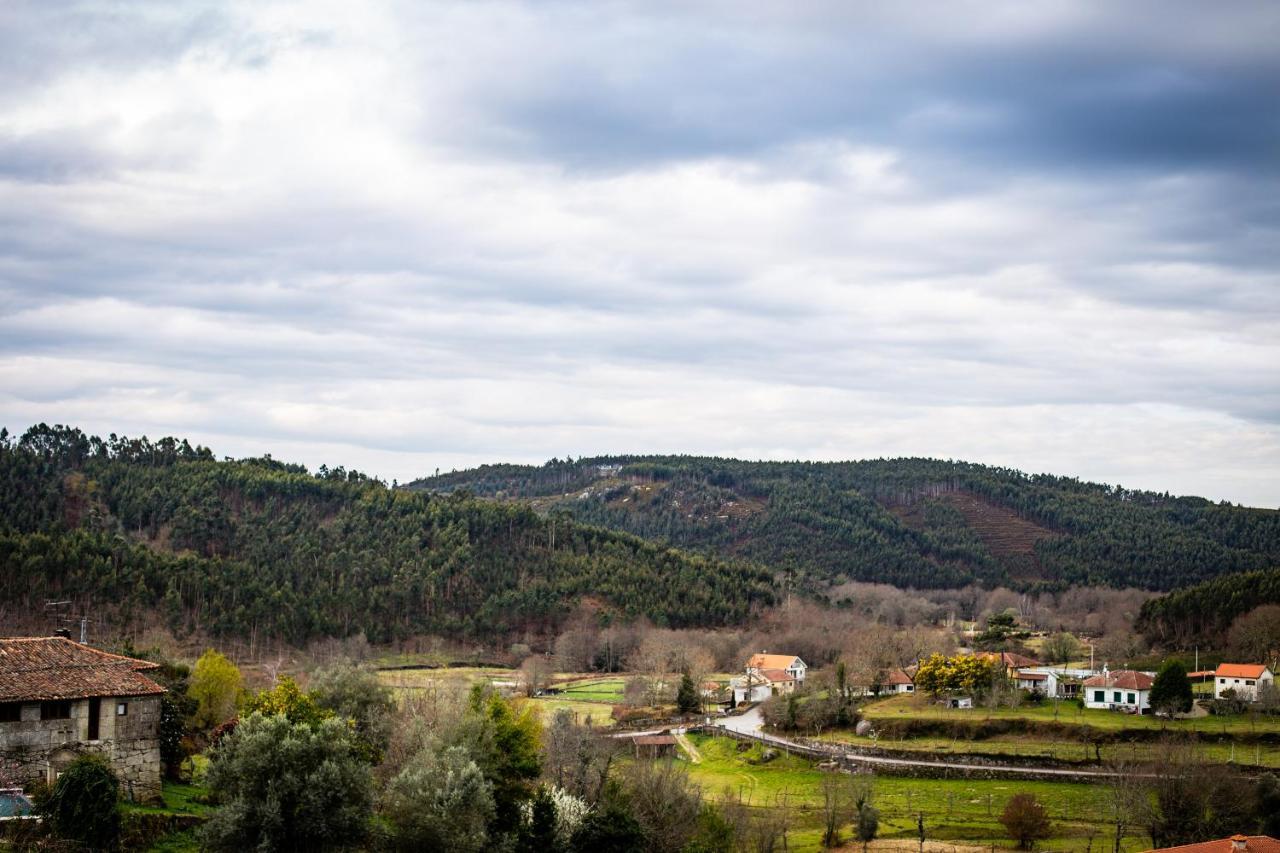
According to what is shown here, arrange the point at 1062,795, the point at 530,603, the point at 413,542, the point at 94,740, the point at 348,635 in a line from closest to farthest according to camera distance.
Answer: the point at 94,740 < the point at 1062,795 < the point at 348,635 < the point at 530,603 < the point at 413,542

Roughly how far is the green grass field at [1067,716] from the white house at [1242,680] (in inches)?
160

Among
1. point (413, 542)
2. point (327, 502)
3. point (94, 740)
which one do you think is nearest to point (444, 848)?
point (94, 740)

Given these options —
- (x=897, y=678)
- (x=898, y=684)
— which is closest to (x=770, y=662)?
(x=897, y=678)

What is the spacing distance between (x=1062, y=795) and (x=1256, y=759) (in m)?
11.3

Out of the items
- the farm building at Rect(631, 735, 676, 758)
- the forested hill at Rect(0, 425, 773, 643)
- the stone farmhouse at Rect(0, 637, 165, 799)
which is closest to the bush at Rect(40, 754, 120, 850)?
the stone farmhouse at Rect(0, 637, 165, 799)

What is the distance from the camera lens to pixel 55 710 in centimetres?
3722

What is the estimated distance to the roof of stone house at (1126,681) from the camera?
3324 inches

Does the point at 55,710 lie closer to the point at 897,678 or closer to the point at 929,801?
the point at 929,801

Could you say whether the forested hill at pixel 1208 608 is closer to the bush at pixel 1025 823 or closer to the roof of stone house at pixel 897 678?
the roof of stone house at pixel 897 678

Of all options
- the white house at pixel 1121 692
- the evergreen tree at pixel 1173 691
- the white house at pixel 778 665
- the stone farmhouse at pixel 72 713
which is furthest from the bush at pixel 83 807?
the white house at pixel 778 665

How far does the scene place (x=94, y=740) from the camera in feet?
125

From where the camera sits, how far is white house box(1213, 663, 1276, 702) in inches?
3216

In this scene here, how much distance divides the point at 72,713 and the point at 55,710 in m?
0.53

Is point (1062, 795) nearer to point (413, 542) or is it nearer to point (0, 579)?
point (0, 579)
